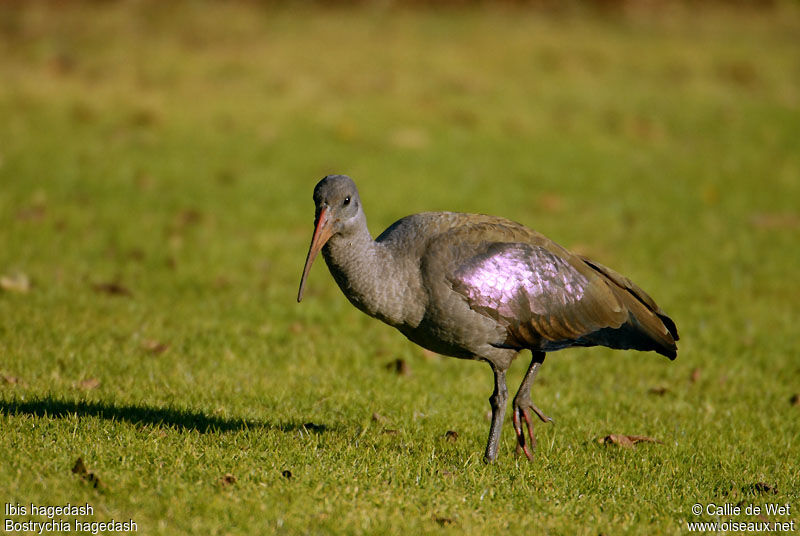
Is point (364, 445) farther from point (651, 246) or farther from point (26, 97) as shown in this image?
point (26, 97)

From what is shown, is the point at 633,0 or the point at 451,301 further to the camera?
the point at 633,0

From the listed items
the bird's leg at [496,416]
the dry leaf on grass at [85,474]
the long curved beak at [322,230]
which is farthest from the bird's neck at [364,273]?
the dry leaf on grass at [85,474]

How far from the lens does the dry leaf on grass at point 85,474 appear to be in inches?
191

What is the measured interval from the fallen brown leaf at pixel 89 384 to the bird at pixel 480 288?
2.03m

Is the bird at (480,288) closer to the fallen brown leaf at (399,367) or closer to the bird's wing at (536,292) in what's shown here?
the bird's wing at (536,292)

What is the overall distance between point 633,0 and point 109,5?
14.7m

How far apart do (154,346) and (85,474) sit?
2922 mm

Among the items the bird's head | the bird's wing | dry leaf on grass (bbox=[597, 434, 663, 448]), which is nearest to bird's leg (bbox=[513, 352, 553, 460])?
the bird's wing

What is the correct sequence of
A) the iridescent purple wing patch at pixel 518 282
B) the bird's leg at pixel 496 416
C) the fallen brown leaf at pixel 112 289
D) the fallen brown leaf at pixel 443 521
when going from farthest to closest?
the fallen brown leaf at pixel 112 289, the bird's leg at pixel 496 416, the iridescent purple wing patch at pixel 518 282, the fallen brown leaf at pixel 443 521

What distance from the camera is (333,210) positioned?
543 centimetres

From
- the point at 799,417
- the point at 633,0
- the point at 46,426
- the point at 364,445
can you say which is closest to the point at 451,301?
the point at 364,445

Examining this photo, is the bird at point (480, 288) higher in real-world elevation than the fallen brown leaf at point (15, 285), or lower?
higher

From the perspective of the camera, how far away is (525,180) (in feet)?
47.2

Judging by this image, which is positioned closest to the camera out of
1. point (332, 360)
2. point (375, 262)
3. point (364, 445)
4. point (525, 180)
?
point (375, 262)
